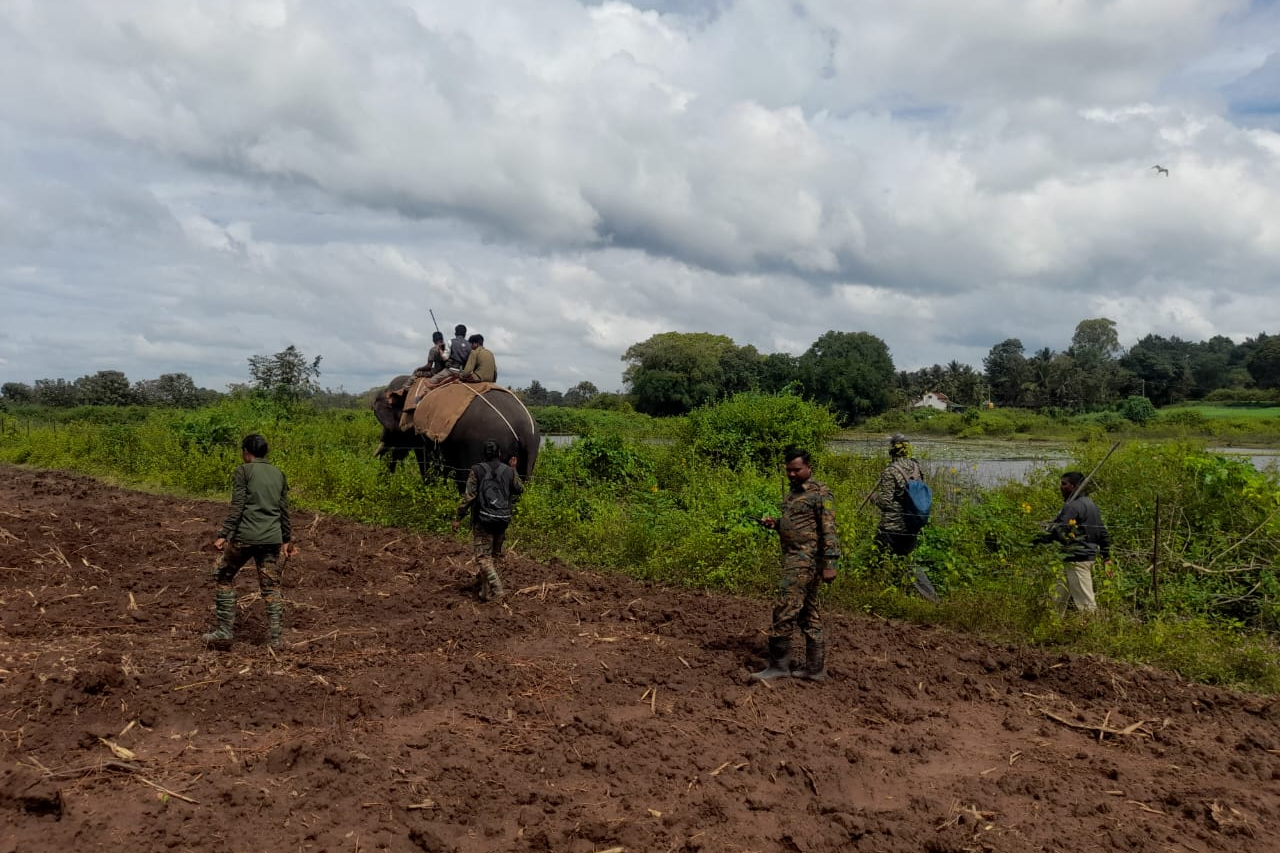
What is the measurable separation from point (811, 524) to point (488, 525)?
9.50ft

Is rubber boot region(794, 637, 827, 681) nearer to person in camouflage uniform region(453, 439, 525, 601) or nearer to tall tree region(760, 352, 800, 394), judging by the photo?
person in camouflage uniform region(453, 439, 525, 601)

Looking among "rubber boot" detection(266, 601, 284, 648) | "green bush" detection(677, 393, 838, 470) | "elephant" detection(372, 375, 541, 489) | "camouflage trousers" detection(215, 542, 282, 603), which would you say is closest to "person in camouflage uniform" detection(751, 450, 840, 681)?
"rubber boot" detection(266, 601, 284, 648)

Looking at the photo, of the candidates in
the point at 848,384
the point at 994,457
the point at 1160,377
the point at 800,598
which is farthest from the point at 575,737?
the point at 1160,377

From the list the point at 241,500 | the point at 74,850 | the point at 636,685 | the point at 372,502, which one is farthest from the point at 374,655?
the point at 372,502

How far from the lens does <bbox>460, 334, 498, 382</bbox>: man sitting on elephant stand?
1150cm

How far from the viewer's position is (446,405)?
37.2ft

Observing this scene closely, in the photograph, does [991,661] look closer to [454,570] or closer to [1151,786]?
[1151,786]

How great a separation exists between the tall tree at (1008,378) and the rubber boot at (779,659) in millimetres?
63117

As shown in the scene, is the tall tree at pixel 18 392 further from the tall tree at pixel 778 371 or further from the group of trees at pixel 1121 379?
the group of trees at pixel 1121 379

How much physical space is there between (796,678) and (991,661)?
1540 millimetres

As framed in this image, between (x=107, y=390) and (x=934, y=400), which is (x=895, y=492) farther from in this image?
(x=934, y=400)

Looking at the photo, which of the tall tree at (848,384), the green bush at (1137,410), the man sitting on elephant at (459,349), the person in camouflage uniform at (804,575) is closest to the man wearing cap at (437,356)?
the man sitting on elephant at (459,349)

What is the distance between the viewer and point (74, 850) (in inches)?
140

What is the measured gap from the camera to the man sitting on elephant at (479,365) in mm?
11500
